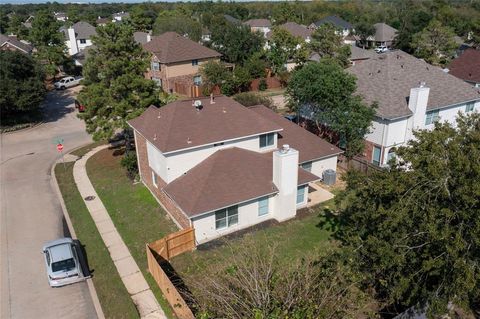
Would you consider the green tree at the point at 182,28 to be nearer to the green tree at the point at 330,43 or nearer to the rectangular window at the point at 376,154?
the green tree at the point at 330,43

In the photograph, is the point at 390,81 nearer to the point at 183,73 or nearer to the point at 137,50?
the point at 137,50

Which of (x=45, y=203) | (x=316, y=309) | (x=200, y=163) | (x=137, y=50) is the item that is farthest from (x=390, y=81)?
(x=45, y=203)

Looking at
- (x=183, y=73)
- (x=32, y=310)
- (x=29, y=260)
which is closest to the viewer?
(x=32, y=310)

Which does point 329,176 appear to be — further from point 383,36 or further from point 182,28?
point 383,36

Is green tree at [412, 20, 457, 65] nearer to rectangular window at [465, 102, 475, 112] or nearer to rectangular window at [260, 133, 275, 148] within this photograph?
rectangular window at [465, 102, 475, 112]

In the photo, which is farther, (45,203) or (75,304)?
(45,203)

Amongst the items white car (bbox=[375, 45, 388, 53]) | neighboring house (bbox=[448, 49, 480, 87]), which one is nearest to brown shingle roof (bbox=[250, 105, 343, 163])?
neighboring house (bbox=[448, 49, 480, 87])

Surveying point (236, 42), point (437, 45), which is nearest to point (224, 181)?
point (236, 42)
